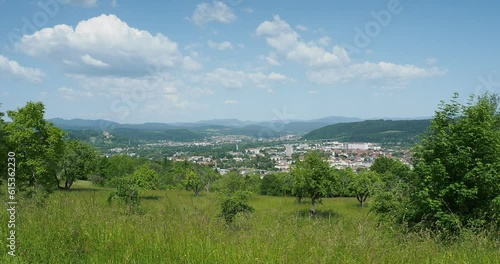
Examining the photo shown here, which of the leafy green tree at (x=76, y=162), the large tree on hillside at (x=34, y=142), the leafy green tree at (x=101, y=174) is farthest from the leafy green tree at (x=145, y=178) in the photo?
the large tree on hillside at (x=34, y=142)

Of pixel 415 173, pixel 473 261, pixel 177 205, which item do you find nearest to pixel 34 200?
pixel 177 205

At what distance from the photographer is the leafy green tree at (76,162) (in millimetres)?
A: 59312

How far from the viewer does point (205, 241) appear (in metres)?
4.63

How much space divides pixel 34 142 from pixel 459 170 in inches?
1394

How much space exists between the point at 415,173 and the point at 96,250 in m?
18.5

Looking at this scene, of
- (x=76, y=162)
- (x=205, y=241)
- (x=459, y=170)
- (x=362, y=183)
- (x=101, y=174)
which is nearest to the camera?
(x=205, y=241)

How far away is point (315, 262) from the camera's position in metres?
3.84

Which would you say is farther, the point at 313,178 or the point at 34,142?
the point at 313,178

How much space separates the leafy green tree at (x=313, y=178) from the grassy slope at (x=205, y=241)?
38174 millimetres

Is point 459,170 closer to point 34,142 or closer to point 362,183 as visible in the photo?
point 34,142

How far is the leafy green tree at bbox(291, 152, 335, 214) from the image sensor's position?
142 ft

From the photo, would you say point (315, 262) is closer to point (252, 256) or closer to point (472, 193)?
point (252, 256)

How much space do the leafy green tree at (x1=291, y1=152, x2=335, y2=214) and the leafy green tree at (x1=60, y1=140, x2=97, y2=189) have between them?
39.0 metres

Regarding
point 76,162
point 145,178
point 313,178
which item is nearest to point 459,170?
point 313,178
